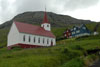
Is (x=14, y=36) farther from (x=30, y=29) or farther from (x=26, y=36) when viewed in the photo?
(x=30, y=29)

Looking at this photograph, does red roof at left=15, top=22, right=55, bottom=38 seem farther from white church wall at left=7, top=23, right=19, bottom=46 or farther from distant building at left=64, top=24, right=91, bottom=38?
distant building at left=64, top=24, right=91, bottom=38

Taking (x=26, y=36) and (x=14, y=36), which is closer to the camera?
(x=14, y=36)

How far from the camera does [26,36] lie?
68875mm

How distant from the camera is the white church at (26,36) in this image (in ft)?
220

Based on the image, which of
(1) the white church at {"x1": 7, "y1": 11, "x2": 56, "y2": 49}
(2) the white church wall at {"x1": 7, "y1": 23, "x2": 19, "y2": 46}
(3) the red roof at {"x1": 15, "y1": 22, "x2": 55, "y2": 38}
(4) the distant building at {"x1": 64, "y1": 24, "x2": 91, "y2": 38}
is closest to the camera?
(1) the white church at {"x1": 7, "y1": 11, "x2": 56, "y2": 49}

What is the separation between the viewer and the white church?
67119 mm

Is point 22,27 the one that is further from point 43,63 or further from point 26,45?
point 43,63

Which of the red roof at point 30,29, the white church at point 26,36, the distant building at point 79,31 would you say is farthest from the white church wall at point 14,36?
the distant building at point 79,31

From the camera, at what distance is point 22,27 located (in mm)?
69188

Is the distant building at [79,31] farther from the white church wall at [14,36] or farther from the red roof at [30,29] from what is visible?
the white church wall at [14,36]

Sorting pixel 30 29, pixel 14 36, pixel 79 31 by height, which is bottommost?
pixel 79 31

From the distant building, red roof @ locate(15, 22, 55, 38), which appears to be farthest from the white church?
the distant building

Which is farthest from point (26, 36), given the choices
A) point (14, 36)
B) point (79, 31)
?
point (79, 31)

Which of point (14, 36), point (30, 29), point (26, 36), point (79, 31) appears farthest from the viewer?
point (79, 31)
